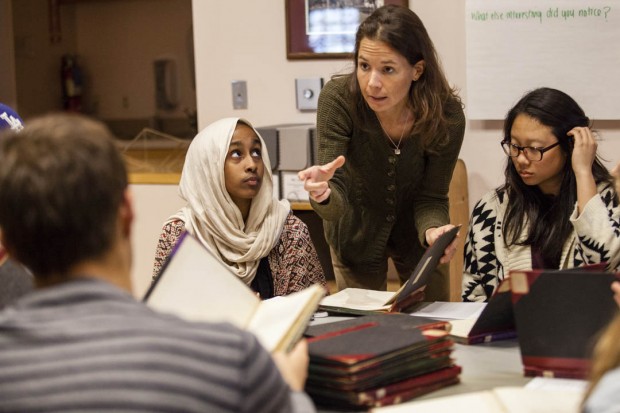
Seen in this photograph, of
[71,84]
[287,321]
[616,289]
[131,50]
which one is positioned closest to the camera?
[287,321]

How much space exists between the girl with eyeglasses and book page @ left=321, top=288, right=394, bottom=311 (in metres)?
0.35

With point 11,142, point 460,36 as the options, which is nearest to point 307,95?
point 460,36

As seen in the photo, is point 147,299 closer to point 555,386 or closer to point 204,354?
point 204,354

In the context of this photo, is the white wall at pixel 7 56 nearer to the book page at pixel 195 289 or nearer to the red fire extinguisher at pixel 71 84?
the red fire extinguisher at pixel 71 84

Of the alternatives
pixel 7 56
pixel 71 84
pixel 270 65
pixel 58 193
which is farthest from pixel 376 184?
pixel 71 84

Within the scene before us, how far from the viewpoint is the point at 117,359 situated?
3.17 ft

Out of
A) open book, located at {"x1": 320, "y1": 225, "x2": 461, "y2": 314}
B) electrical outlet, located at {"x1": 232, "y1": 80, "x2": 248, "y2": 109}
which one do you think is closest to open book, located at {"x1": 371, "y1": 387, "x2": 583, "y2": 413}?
open book, located at {"x1": 320, "y1": 225, "x2": 461, "y2": 314}

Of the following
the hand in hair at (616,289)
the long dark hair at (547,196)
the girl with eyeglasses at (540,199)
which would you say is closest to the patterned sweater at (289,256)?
the girl with eyeglasses at (540,199)

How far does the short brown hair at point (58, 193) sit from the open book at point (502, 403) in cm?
62

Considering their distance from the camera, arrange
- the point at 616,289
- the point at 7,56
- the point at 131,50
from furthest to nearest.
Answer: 1. the point at 131,50
2. the point at 7,56
3. the point at 616,289

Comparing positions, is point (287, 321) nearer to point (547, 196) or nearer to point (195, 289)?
point (195, 289)

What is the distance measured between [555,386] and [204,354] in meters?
0.79

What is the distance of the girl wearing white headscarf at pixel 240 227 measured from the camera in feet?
8.32

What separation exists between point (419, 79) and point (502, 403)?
1.31 meters
